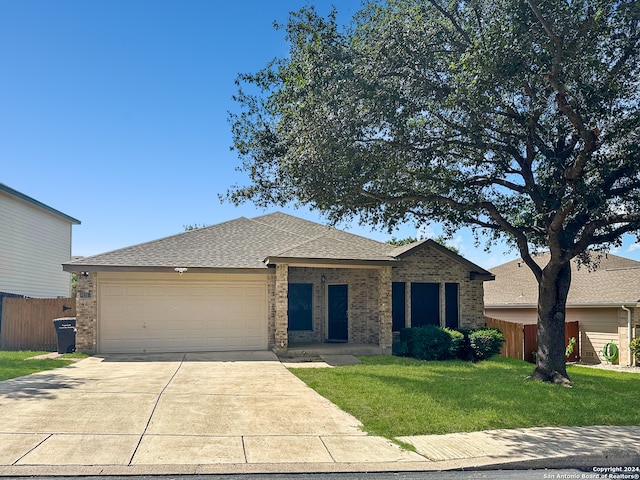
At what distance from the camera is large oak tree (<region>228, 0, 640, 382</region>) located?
34.0 feet

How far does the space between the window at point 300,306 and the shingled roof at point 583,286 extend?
8.93 metres

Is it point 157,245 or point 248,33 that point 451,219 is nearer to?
point 248,33

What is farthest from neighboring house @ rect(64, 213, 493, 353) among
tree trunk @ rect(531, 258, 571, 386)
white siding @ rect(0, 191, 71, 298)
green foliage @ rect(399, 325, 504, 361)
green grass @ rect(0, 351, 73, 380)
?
white siding @ rect(0, 191, 71, 298)

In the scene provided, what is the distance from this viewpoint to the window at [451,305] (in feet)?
65.5

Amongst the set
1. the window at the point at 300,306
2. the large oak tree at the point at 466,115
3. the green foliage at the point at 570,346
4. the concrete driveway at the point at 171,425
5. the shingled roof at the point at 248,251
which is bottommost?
the green foliage at the point at 570,346

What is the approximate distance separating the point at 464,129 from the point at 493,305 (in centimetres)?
1714

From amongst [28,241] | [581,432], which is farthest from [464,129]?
[28,241]

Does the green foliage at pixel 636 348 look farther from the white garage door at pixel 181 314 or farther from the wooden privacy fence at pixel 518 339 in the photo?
the white garage door at pixel 181 314

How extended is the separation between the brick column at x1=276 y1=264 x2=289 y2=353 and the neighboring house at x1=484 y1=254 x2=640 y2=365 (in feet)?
30.0

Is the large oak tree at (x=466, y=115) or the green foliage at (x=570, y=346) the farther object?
the green foliage at (x=570, y=346)

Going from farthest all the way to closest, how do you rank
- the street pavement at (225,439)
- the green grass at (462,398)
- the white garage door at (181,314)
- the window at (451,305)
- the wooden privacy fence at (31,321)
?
the window at (451,305), the wooden privacy fence at (31,321), the white garage door at (181,314), the green grass at (462,398), the street pavement at (225,439)

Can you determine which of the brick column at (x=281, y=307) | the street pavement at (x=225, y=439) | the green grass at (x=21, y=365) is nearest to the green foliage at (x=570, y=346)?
the brick column at (x=281, y=307)

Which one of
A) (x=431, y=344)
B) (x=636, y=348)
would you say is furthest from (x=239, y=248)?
(x=636, y=348)

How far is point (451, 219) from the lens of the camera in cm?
1500
